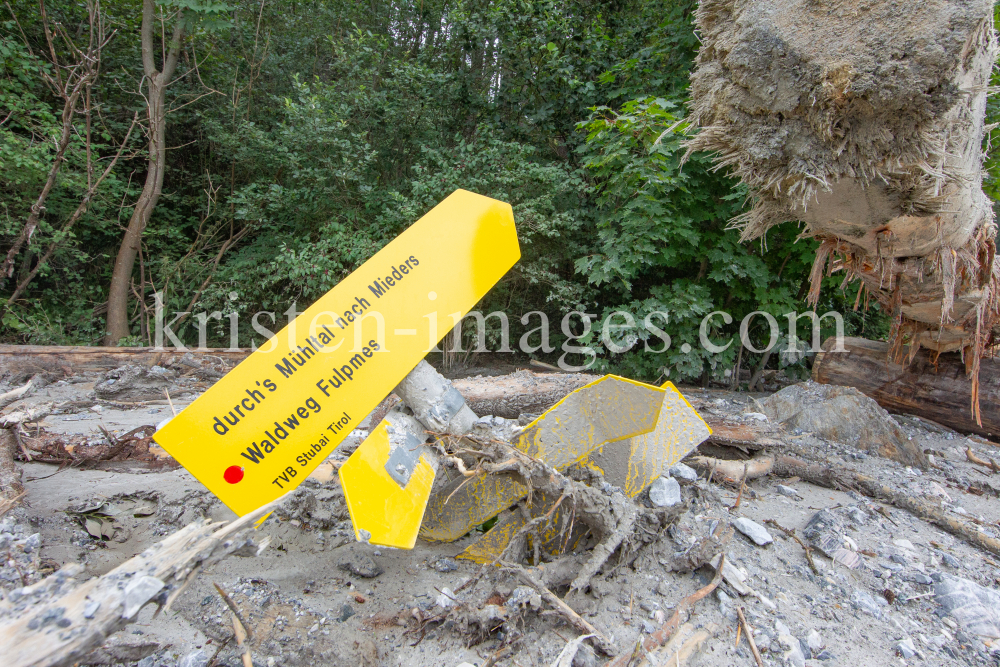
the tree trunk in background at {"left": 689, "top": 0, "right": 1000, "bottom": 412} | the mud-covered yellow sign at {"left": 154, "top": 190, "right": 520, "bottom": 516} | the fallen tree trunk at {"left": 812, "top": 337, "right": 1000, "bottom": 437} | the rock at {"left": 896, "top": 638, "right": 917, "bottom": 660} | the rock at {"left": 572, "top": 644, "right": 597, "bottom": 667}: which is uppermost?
the tree trunk in background at {"left": 689, "top": 0, "right": 1000, "bottom": 412}

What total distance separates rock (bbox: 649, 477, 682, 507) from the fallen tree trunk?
2.66 m

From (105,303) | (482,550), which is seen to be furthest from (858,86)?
(105,303)

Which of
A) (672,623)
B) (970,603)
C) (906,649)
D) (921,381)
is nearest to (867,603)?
(906,649)

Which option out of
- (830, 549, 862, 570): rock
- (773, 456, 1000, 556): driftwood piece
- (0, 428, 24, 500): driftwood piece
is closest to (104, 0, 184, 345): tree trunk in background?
(0, 428, 24, 500): driftwood piece

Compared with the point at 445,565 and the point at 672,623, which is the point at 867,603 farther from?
the point at 445,565

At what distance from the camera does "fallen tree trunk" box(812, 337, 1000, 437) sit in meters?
3.54

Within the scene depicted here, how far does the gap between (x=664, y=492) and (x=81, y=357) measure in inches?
209

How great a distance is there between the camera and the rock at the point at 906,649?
154 centimetres

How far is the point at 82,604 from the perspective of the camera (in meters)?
0.91

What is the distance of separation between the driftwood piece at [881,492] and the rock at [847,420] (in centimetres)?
61

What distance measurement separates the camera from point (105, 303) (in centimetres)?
673

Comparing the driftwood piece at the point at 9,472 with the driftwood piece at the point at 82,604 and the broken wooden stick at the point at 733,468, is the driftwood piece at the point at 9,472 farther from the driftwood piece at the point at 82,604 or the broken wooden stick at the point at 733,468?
the broken wooden stick at the point at 733,468

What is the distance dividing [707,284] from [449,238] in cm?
378

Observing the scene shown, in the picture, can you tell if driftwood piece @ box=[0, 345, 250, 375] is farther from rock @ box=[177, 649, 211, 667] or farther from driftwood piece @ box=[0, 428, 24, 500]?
rock @ box=[177, 649, 211, 667]
